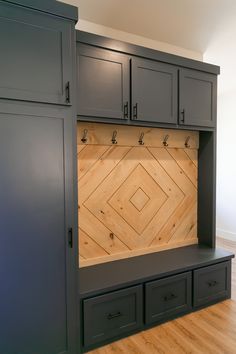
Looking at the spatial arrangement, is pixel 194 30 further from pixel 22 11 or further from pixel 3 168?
pixel 3 168

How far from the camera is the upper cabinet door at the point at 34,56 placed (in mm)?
Answer: 1583

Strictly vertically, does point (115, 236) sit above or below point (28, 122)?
below

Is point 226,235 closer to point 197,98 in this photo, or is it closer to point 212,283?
point 212,283

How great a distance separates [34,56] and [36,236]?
1191 mm

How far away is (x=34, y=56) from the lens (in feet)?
5.43

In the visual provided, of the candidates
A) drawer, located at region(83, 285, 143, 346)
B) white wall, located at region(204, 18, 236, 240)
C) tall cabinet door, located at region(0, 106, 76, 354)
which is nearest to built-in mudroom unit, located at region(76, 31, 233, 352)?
drawer, located at region(83, 285, 143, 346)

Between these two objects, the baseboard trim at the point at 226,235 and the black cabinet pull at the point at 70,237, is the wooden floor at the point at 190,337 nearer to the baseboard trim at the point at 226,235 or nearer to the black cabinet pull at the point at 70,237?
the black cabinet pull at the point at 70,237

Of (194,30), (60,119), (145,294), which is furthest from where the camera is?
(194,30)

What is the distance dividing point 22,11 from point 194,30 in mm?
1969

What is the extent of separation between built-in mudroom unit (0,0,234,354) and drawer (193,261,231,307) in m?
0.02

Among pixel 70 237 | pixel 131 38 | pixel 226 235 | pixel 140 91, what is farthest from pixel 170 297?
pixel 226 235

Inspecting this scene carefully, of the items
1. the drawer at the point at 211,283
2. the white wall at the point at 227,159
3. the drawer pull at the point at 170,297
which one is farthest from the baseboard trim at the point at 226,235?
the drawer pull at the point at 170,297

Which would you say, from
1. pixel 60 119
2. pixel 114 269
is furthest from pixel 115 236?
pixel 60 119

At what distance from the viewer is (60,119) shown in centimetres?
177
